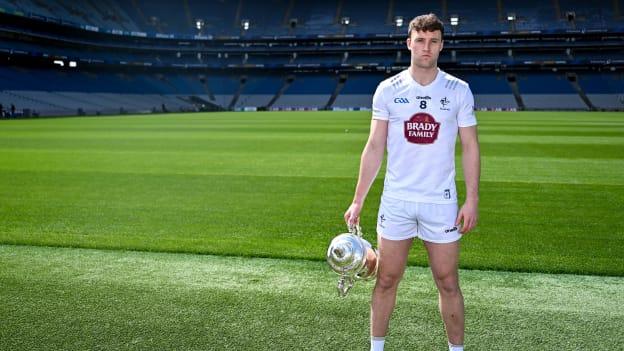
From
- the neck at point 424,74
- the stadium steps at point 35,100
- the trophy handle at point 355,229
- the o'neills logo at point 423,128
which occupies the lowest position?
the trophy handle at point 355,229

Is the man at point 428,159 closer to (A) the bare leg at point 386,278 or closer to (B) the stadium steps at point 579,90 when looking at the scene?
(A) the bare leg at point 386,278

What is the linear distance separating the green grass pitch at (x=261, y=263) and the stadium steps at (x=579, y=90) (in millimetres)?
56009

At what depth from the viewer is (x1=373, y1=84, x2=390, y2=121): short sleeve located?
3463mm

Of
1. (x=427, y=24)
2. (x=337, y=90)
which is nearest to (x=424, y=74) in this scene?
(x=427, y=24)

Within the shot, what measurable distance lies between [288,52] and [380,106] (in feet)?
260

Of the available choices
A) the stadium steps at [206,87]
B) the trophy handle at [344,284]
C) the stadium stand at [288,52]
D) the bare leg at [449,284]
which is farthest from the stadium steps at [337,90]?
the bare leg at [449,284]

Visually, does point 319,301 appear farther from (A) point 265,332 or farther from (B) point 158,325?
(B) point 158,325

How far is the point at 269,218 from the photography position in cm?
848

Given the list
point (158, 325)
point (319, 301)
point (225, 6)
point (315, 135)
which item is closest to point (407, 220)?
point (319, 301)

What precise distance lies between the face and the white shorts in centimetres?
85

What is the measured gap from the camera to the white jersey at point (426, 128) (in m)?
3.33

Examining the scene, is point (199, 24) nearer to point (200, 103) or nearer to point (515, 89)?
point (200, 103)

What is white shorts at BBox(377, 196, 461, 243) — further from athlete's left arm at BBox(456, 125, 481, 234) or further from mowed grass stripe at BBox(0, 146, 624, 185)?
mowed grass stripe at BBox(0, 146, 624, 185)

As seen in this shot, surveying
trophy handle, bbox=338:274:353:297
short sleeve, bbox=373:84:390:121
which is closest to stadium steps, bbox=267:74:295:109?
trophy handle, bbox=338:274:353:297
